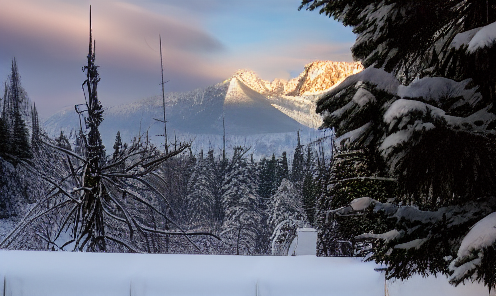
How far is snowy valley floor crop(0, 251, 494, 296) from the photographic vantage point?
3.00 meters

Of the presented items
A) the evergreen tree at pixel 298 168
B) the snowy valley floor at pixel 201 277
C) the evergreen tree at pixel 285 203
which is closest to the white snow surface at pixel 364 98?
the snowy valley floor at pixel 201 277

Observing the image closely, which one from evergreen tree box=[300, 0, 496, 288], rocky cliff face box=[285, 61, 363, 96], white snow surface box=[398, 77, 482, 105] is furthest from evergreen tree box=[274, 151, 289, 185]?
white snow surface box=[398, 77, 482, 105]

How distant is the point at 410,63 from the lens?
9.92 feet

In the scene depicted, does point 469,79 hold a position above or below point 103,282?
above

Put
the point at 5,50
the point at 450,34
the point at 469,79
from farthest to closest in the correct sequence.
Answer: the point at 5,50 < the point at 450,34 < the point at 469,79

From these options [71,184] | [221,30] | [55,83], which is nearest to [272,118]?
[221,30]

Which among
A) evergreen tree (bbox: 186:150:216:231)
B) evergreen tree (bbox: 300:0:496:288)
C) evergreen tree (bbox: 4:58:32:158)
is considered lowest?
evergreen tree (bbox: 300:0:496:288)

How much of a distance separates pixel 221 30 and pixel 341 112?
187 feet

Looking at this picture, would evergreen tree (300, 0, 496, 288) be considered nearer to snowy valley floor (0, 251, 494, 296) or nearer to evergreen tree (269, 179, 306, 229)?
snowy valley floor (0, 251, 494, 296)

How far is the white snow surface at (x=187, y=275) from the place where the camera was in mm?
3020

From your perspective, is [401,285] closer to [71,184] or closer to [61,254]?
[61,254]

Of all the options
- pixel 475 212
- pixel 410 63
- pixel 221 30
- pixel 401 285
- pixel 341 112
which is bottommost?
pixel 401 285

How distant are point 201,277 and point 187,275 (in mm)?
105

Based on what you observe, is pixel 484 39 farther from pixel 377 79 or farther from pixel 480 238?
pixel 480 238
